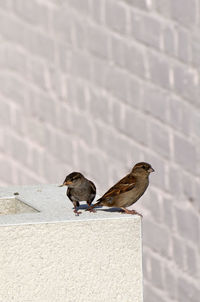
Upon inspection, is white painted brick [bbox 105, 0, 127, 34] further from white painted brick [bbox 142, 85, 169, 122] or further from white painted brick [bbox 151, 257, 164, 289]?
white painted brick [bbox 151, 257, 164, 289]

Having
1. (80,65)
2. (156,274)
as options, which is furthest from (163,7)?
(156,274)

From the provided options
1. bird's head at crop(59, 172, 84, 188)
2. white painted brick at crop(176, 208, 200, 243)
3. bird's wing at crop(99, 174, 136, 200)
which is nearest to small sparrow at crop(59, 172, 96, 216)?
bird's head at crop(59, 172, 84, 188)

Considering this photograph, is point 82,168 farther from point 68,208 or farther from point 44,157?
point 68,208

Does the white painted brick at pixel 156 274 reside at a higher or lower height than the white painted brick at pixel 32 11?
lower

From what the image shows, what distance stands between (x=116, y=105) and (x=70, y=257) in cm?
358

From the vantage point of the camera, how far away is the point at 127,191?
5.96m

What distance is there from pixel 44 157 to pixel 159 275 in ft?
5.84

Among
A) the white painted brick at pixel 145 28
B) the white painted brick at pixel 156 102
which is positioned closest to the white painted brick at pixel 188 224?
the white painted brick at pixel 156 102

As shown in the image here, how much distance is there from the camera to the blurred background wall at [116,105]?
818 cm

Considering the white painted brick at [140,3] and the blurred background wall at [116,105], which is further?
the white painted brick at [140,3]

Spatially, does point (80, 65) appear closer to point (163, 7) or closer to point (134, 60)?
point (134, 60)

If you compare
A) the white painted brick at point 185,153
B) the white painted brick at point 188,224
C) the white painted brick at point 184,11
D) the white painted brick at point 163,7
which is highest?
the white painted brick at point 163,7

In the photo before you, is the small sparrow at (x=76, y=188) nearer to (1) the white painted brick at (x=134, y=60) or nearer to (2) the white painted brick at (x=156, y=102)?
(2) the white painted brick at (x=156, y=102)

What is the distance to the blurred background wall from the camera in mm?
8180
